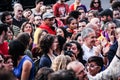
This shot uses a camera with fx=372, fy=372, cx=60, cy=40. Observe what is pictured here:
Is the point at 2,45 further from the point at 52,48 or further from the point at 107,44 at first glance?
the point at 107,44

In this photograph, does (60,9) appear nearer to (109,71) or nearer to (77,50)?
(77,50)

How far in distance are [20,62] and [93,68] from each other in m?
1.00

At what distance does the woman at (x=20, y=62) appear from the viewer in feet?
16.3

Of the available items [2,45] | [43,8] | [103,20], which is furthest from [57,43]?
[43,8]

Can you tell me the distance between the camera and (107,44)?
7.10 m

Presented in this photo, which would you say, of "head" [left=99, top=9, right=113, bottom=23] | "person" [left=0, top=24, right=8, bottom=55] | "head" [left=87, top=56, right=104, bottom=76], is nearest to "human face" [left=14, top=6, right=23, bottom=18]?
"head" [left=99, top=9, right=113, bottom=23]

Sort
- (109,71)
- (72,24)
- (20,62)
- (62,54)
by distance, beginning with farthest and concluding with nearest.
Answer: (72,24) < (62,54) < (20,62) < (109,71)

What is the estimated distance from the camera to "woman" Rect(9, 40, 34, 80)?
4.97 m

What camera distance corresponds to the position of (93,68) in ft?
16.8

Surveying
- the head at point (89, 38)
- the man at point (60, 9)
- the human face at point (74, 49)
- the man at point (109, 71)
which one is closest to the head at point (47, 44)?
the human face at point (74, 49)

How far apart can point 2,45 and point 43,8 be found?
5.10 metres

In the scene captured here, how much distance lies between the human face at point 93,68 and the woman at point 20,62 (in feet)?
2.60

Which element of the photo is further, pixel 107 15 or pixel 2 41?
pixel 107 15

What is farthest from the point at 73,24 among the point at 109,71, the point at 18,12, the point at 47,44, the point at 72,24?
the point at 109,71
